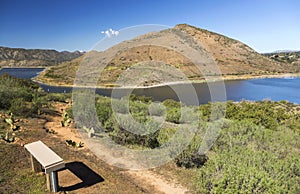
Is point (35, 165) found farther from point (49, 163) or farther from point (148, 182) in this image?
point (148, 182)

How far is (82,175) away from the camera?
23.7ft

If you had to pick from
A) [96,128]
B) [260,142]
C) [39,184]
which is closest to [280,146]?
[260,142]

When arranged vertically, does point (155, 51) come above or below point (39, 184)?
above

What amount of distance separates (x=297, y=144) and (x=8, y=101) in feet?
54.9

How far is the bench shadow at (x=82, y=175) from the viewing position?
6609 mm

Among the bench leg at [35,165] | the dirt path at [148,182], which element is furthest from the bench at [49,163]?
the dirt path at [148,182]

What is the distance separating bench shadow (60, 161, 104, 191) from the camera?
6609 millimetres

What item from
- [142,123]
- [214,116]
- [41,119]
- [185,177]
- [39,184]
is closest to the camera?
[39,184]

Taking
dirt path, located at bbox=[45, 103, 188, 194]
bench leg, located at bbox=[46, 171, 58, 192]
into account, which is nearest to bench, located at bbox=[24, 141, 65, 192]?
bench leg, located at bbox=[46, 171, 58, 192]

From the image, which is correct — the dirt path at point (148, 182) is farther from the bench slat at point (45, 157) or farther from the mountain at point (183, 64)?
the mountain at point (183, 64)

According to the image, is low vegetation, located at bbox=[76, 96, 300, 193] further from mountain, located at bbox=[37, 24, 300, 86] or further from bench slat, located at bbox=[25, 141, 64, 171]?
mountain, located at bbox=[37, 24, 300, 86]

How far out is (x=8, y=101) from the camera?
16.3 metres

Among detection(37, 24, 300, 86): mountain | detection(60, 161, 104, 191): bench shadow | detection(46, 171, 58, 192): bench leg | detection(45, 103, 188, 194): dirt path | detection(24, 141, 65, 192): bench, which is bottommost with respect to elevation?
detection(45, 103, 188, 194): dirt path

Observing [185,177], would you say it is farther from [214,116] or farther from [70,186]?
[214,116]
